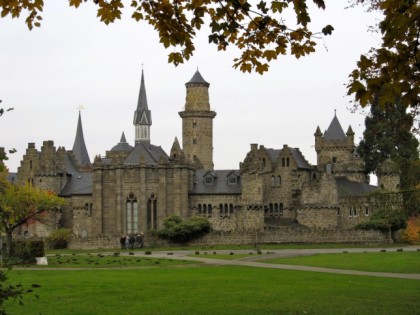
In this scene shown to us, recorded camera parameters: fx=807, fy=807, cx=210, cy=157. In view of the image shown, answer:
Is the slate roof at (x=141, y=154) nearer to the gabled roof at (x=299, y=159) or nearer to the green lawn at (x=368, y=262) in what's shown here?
the gabled roof at (x=299, y=159)

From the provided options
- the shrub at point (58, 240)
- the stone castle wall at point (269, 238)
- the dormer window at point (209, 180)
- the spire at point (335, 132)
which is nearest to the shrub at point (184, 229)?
the stone castle wall at point (269, 238)

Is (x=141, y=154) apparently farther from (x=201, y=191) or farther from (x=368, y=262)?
(x=368, y=262)

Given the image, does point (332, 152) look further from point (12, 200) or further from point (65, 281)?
point (65, 281)

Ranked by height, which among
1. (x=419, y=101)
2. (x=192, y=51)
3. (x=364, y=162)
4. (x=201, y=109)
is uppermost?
(x=201, y=109)

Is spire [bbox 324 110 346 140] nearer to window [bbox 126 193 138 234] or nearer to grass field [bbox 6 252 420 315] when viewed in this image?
window [bbox 126 193 138 234]

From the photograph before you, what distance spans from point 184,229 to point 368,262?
107 feet

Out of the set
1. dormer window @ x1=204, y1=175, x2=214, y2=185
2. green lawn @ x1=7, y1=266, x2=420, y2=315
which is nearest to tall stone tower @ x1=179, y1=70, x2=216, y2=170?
dormer window @ x1=204, y1=175, x2=214, y2=185

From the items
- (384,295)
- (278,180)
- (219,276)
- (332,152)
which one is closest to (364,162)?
(332,152)

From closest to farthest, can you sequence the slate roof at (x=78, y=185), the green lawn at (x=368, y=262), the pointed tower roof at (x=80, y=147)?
the green lawn at (x=368, y=262)
the slate roof at (x=78, y=185)
the pointed tower roof at (x=80, y=147)

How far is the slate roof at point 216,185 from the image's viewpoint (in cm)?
8831

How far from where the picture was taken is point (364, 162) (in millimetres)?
96500

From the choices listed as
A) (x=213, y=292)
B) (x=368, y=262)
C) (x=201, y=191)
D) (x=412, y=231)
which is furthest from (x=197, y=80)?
(x=213, y=292)

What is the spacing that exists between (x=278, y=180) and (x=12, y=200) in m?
36.0

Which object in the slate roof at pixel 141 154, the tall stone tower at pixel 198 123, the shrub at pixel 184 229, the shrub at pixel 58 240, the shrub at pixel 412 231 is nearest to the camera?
the shrub at pixel 412 231
